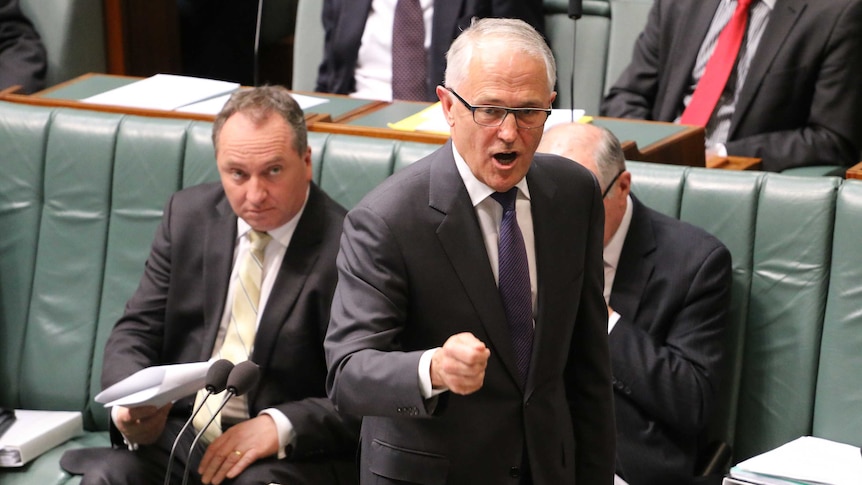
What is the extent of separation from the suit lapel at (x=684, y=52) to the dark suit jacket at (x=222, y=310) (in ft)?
4.82

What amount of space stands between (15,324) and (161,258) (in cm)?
59

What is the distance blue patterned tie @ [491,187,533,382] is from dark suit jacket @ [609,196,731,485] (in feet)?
2.03

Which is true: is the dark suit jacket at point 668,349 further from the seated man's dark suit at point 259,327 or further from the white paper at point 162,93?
the white paper at point 162,93

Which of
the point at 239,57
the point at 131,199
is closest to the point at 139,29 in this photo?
the point at 239,57

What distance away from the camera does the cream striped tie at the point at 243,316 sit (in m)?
2.66

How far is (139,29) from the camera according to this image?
489cm

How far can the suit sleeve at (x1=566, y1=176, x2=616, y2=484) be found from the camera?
6.63 ft

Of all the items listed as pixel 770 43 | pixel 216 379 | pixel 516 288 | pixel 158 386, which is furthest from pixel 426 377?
pixel 770 43

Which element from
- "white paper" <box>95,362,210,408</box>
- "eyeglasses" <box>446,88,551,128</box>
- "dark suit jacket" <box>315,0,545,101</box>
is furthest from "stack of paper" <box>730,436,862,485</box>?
"dark suit jacket" <box>315,0,545,101</box>

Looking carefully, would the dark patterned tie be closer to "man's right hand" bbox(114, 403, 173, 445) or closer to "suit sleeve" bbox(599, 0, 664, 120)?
"suit sleeve" bbox(599, 0, 664, 120)

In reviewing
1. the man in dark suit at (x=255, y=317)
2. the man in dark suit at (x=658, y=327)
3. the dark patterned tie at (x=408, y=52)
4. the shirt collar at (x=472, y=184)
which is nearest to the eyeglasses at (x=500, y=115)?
the shirt collar at (x=472, y=184)

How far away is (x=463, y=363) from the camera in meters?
1.62

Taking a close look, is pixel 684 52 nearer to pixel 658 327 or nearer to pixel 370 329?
pixel 658 327

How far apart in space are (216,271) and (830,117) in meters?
1.86
